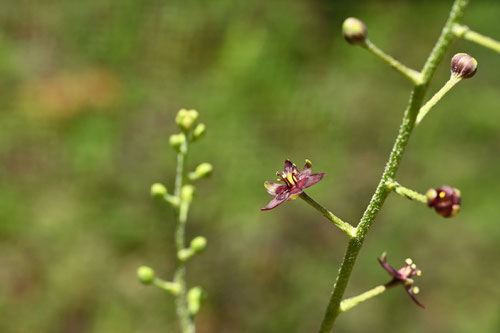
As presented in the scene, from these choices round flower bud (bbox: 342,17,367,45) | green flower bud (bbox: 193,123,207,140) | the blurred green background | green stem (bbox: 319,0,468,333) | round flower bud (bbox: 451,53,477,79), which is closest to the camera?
green stem (bbox: 319,0,468,333)

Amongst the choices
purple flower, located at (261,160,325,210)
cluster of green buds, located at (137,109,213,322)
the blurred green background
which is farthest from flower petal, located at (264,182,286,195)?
the blurred green background

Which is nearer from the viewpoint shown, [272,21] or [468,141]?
[468,141]

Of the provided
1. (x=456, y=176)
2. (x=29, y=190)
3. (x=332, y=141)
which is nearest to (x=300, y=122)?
(x=332, y=141)

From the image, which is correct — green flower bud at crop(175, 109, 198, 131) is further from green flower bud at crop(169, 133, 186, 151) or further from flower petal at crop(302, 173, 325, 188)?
flower petal at crop(302, 173, 325, 188)

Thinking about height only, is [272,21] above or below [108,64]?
above

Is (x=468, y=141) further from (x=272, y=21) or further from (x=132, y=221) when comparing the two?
(x=132, y=221)

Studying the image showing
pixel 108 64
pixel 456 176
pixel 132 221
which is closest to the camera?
pixel 132 221

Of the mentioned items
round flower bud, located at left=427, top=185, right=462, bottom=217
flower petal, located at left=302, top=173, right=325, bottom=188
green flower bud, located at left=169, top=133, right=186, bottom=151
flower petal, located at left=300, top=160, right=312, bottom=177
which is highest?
round flower bud, located at left=427, top=185, right=462, bottom=217

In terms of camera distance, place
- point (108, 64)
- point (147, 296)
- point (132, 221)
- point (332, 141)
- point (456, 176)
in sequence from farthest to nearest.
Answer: point (108, 64), point (332, 141), point (456, 176), point (132, 221), point (147, 296)
